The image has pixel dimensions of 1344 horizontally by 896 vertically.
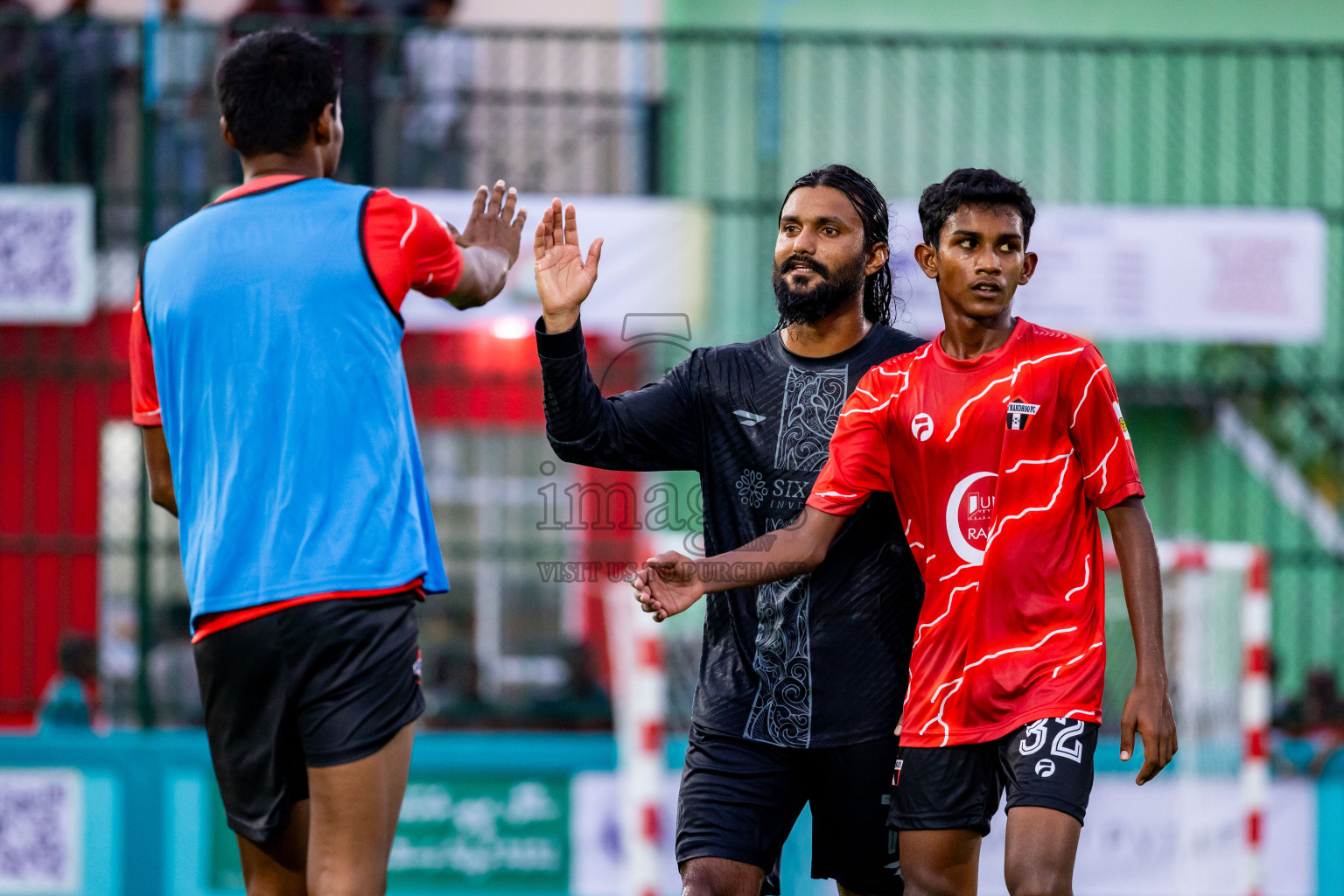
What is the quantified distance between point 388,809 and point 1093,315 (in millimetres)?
5729

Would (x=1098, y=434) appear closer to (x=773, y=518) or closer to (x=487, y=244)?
(x=773, y=518)

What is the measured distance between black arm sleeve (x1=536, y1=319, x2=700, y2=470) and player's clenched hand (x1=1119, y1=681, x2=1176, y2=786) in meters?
1.22

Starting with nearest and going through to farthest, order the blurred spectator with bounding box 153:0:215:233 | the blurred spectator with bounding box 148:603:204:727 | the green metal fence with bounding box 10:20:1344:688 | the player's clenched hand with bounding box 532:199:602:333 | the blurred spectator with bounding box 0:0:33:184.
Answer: the player's clenched hand with bounding box 532:199:602:333 < the blurred spectator with bounding box 148:603:204:727 < the green metal fence with bounding box 10:20:1344:688 < the blurred spectator with bounding box 153:0:215:233 < the blurred spectator with bounding box 0:0:33:184

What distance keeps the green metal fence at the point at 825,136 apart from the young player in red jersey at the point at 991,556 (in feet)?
13.9

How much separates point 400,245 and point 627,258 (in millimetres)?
4706

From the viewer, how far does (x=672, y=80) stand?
41.4 ft

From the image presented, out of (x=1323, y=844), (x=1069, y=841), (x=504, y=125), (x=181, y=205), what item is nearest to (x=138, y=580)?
(x=181, y=205)

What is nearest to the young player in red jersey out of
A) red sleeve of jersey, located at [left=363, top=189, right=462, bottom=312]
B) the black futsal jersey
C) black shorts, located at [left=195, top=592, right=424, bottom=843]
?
the black futsal jersey

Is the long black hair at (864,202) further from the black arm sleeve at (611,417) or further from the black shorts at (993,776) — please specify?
the black shorts at (993,776)

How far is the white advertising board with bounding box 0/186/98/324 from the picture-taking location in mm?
7430

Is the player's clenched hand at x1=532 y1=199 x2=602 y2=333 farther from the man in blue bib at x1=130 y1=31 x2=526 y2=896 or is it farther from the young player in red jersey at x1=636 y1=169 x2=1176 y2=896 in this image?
the young player in red jersey at x1=636 y1=169 x2=1176 y2=896

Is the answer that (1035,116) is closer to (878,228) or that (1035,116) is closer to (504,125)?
(504,125)

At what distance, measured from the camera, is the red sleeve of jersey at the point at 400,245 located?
306 cm

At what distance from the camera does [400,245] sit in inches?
121
